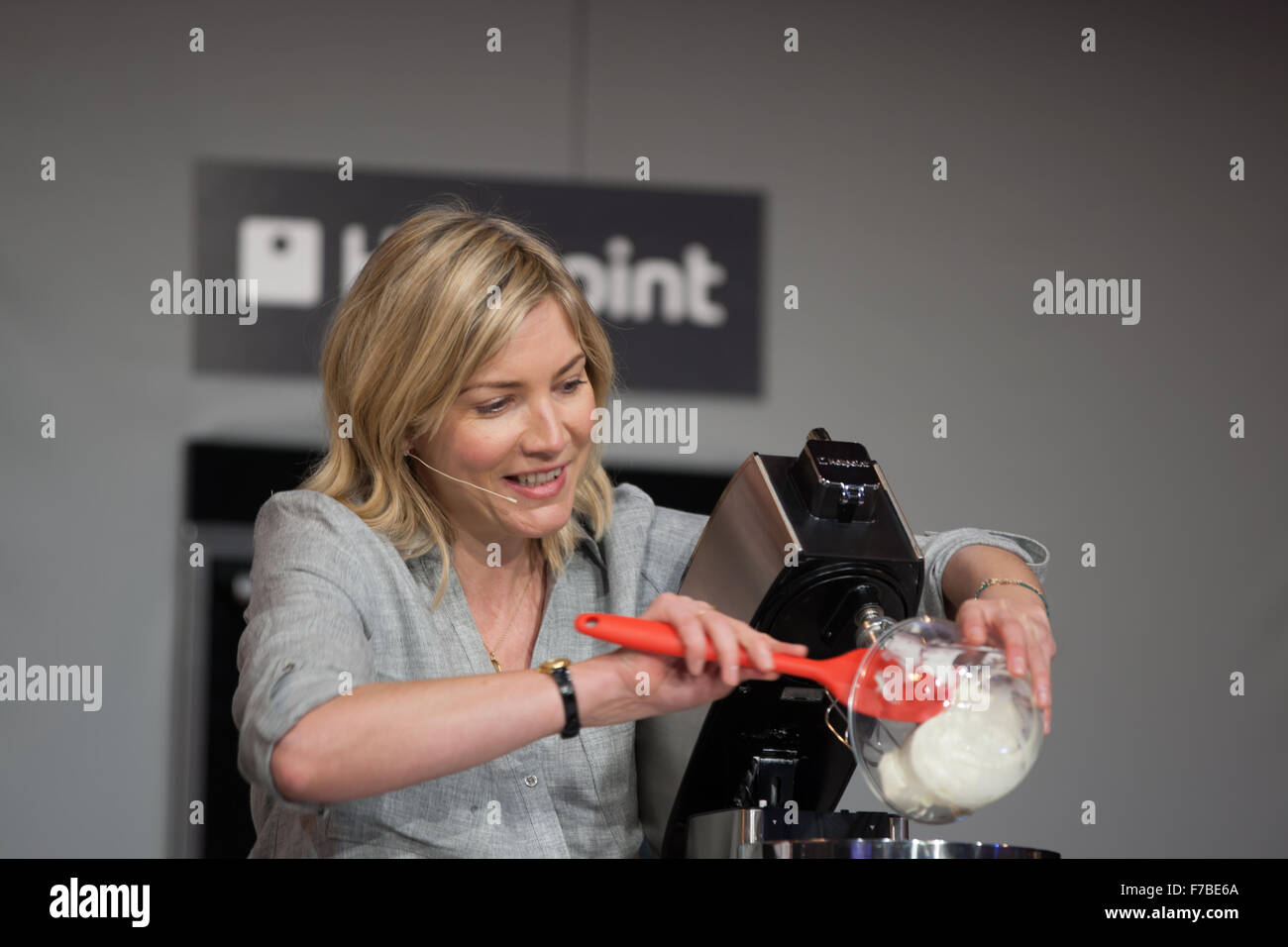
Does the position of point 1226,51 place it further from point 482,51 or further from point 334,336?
point 334,336

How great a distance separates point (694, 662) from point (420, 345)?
565 millimetres

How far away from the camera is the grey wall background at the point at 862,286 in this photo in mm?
2842

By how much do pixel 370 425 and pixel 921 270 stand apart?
1950 mm

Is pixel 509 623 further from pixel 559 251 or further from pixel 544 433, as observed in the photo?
pixel 559 251

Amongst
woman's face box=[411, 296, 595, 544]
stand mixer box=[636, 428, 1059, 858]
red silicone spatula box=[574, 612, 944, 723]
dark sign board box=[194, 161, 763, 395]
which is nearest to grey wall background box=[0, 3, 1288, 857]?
dark sign board box=[194, 161, 763, 395]

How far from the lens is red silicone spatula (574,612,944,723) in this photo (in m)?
1.04

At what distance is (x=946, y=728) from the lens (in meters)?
1.01

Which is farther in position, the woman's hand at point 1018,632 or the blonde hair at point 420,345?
the blonde hair at point 420,345

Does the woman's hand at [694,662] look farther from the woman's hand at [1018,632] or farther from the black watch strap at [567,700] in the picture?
the woman's hand at [1018,632]

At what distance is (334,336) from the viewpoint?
1.58m

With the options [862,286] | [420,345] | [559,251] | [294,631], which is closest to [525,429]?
[420,345]

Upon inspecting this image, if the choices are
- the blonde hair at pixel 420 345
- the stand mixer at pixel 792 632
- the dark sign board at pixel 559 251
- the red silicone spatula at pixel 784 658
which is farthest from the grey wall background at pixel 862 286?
the red silicone spatula at pixel 784 658

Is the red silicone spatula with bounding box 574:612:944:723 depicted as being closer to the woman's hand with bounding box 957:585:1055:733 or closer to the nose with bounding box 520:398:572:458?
the woman's hand with bounding box 957:585:1055:733
